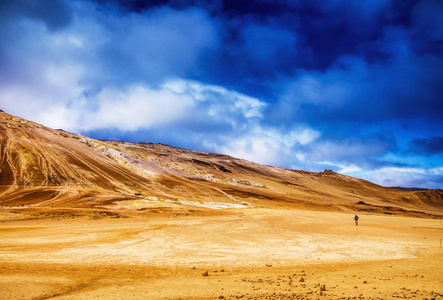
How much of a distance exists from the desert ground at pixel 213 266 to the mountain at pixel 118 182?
929 inches

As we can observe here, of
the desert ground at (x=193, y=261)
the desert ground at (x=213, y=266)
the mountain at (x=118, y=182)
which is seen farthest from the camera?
the mountain at (x=118, y=182)

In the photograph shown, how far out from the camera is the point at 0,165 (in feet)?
161

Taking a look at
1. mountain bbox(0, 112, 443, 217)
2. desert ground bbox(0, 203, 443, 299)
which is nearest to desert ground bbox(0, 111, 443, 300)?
desert ground bbox(0, 203, 443, 299)

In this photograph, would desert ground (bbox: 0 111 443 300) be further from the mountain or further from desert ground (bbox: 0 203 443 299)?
the mountain

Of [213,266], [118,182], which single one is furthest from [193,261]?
[118,182]

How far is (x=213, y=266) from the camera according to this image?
39.7 ft

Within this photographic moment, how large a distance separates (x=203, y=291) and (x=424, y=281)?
23.0ft

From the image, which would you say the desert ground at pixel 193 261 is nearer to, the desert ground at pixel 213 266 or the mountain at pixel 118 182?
the desert ground at pixel 213 266

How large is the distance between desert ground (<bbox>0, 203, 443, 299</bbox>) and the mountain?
929 inches

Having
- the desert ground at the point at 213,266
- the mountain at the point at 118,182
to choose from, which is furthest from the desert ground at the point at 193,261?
the mountain at the point at 118,182

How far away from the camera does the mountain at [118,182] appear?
1683 inches

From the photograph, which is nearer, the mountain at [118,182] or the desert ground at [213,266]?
the desert ground at [213,266]

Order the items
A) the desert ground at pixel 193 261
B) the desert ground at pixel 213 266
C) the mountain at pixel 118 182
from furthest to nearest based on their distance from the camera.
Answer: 1. the mountain at pixel 118 182
2. the desert ground at pixel 193 261
3. the desert ground at pixel 213 266

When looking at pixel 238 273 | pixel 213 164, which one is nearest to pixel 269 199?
pixel 213 164
